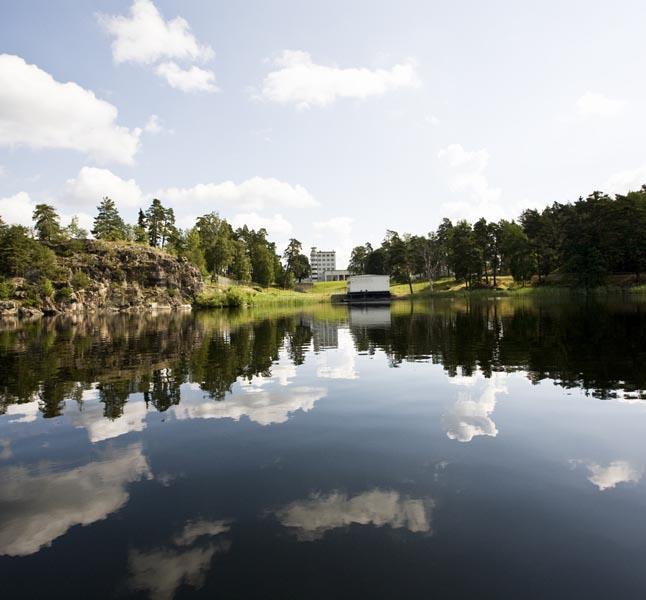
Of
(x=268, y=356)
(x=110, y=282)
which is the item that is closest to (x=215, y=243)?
(x=110, y=282)

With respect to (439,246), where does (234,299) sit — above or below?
below

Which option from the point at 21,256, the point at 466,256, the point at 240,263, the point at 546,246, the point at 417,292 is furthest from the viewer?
the point at 240,263

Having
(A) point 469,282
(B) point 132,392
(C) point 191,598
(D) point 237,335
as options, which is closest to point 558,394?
(C) point 191,598

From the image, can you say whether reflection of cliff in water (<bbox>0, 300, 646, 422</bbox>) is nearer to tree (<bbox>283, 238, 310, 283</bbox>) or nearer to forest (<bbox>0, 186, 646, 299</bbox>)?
forest (<bbox>0, 186, 646, 299</bbox>)

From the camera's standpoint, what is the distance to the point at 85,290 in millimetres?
111688

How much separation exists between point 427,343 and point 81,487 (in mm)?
28747

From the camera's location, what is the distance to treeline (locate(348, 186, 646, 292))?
10319 cm

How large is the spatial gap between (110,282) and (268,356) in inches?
4146

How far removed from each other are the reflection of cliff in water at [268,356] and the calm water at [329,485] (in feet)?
1.18

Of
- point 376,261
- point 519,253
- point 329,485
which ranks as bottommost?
point 329,485

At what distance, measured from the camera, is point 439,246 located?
16750cm

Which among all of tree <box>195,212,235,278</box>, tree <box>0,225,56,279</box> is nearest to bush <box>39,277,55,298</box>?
tree <box>0,225,56,279</box>

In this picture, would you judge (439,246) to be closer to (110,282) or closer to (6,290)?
(110,282)

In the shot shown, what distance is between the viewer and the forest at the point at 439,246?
103m
